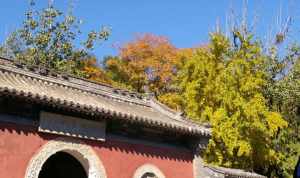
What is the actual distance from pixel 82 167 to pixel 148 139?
5.93ft

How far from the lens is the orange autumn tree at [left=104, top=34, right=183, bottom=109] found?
25.8 m

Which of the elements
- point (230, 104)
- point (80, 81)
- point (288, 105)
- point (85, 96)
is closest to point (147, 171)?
point (85, 96)

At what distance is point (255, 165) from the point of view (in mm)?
18797

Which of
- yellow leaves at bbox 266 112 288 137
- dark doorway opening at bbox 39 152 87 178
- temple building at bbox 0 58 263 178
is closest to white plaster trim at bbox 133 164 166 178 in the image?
temple building at bbox 0 58 263 178

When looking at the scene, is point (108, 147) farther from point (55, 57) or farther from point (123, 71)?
point (123, 71)

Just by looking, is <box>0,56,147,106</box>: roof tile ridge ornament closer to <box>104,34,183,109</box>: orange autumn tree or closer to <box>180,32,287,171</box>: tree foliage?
<box>180,32,287,171</box>: tree foliage

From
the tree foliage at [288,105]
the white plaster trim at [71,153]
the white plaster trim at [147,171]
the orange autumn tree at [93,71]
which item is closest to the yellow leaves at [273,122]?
the tree foliage at [288,105]

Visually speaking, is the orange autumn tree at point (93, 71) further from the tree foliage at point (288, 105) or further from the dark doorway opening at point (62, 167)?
the dark doorway opening at point (62, 167)

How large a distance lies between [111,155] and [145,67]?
15651 mm

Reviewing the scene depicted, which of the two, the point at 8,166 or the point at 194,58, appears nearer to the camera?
the point at 8,166

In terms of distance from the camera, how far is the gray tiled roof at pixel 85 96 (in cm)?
931

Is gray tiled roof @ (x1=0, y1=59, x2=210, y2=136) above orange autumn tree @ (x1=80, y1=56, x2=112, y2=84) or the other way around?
the other way around

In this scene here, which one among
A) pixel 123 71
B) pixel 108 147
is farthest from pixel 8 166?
pixel 123 71

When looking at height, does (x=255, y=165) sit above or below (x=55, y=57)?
below
